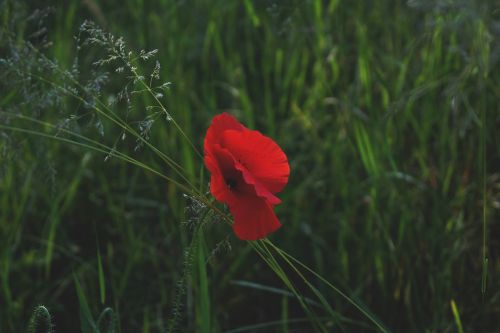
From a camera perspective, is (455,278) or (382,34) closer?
(455,278)

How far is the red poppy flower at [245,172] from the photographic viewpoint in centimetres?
85

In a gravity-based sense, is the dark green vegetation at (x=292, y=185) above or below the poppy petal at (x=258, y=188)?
below

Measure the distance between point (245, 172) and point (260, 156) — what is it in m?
0.07

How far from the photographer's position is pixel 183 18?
7.05 feet

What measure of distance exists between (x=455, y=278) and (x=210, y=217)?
2.30ft

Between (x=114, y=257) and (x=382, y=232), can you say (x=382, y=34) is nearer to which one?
(x=382, y=232)

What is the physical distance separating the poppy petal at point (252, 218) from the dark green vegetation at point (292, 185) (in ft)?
0.71

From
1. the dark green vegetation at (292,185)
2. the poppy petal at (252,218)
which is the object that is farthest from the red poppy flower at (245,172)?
the dark green vegetation at (292,185)

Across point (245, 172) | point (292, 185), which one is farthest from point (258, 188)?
point (292, 185)

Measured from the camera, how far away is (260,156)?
3.03 ft

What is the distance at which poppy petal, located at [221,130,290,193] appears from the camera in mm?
907

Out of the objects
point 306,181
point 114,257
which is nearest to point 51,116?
point 114,257

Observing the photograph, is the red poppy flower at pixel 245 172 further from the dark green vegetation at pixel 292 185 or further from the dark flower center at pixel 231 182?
the dark green vegetation at pixel 292 185

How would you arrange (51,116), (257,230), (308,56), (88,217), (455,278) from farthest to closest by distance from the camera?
(308,56)
(51,116)
(88,217)
(455,278)
(257,230)
